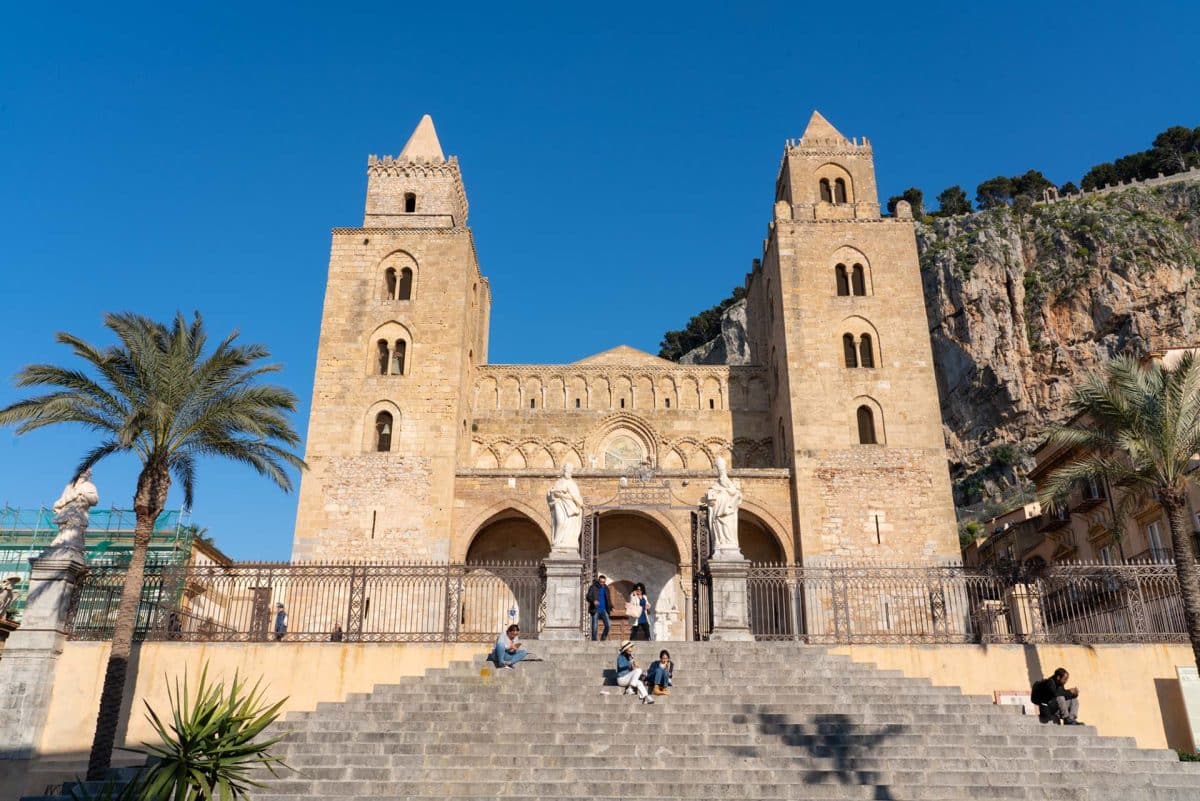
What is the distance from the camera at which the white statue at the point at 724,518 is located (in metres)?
15.7

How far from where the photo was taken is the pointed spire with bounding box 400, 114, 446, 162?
3152 cm

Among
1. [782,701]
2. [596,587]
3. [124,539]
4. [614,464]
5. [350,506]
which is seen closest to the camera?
[782,701]

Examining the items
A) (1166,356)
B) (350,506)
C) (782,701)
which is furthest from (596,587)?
(1166,356)

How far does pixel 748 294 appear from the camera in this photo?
113 feet

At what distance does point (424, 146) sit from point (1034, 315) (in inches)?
1612

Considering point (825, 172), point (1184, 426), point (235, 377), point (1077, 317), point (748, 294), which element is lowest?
point (1184, 426)

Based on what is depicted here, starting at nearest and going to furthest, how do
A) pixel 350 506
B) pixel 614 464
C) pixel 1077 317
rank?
pixel 350 506, pixel 614 464, pixel 1077 317

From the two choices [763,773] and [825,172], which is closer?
[763,773]

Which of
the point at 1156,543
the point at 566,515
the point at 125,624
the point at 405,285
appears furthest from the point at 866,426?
the point at 125,624

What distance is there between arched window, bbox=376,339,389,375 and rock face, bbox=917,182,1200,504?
37505mm

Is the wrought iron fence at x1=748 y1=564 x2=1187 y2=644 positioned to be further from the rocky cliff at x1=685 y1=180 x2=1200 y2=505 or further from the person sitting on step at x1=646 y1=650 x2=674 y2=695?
the rocky cliff at x1=685 y1=180 x2=1200 y2=505

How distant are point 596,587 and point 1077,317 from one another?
49.4 meters

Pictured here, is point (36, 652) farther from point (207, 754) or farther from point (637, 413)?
point (637, 413)

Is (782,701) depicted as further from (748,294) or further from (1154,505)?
(748,294)
